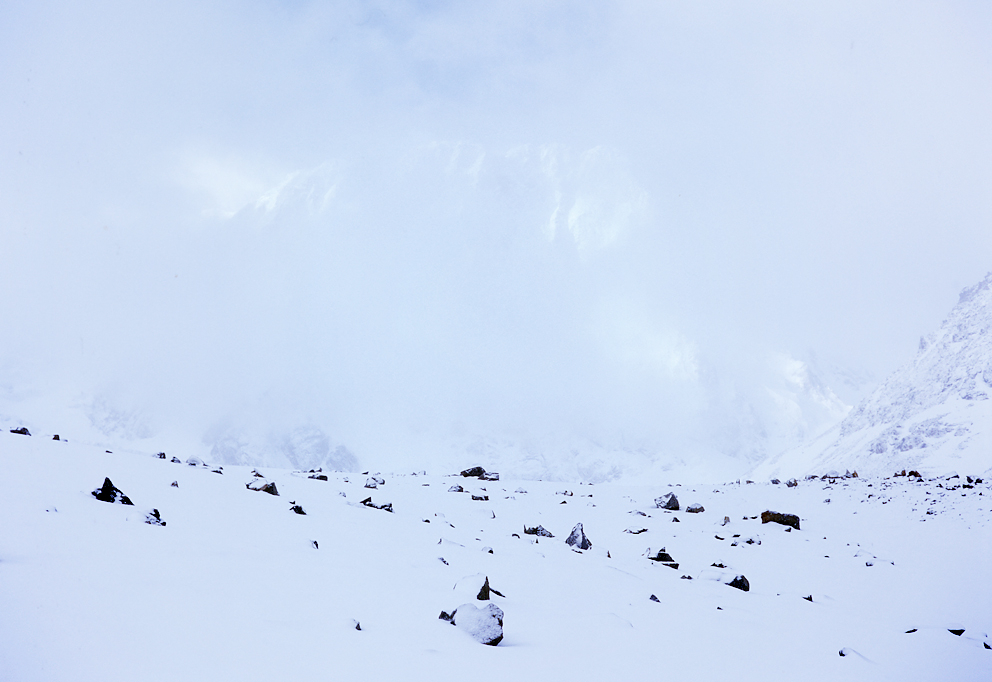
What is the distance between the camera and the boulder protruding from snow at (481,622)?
4039mm

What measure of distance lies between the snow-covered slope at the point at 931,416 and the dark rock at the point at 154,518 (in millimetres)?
64056

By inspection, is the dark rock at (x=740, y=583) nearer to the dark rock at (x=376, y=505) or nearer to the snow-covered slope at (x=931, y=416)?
the dark rock at (x=376, y=505)

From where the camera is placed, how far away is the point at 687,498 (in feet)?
56.6

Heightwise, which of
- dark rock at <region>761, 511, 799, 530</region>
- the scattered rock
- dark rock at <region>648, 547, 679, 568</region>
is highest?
dark rock at <region>761, 511, 799, 530</region>

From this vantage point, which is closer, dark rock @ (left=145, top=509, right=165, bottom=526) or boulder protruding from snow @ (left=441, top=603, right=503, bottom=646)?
boulder protruding from snow @ (left=441, top=603, right=503, bottom=646)

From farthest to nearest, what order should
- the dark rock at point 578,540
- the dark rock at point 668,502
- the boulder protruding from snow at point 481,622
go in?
1. the dark rock at point 668,502
2. the dark rock at point 578,540
3. the boulder protruding from snow at point 481,622

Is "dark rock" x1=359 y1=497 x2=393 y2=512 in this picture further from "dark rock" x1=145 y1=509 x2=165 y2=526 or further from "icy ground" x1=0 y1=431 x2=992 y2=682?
"dark rock" x1=145 y1=509 x2=165 y2=526

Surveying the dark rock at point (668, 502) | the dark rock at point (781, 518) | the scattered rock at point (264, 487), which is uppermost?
the dark rock at point (668, 502)

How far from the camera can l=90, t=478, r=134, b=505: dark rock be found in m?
5.66

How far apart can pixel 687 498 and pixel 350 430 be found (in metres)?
139

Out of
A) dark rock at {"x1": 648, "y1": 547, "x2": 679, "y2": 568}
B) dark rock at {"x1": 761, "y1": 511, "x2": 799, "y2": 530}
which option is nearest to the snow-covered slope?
dark rock at {"x1": 761, "y1": 511, "x2": 799, "y2": 530}

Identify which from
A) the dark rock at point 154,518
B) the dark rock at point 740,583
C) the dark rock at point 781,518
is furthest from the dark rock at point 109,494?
the dark rock at point 781,518

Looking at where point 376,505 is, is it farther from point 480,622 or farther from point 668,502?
point 668,502

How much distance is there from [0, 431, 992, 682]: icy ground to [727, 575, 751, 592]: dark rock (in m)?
0.24
